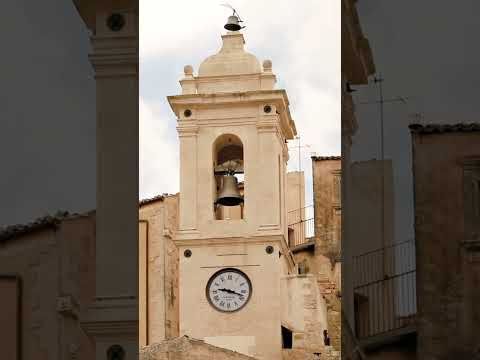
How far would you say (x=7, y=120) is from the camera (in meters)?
9.02

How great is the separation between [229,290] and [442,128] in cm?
118

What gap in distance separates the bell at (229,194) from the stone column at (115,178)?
1499mm

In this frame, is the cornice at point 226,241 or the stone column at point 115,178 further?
the cornice at point 226,241

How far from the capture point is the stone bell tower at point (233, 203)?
9445 millimetres

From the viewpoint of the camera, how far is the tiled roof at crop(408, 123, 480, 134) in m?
8.69

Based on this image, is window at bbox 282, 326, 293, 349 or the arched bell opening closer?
window at bbox 282, 326, 293, 349

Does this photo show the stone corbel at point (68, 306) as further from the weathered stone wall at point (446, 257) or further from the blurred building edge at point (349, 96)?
the weathered stone wall at point (446, 257)

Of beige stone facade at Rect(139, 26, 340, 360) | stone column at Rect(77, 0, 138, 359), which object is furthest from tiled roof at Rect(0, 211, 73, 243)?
beige stone facade at Rect(139, 26, 340, 360)

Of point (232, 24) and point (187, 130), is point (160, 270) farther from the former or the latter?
point (232, 24)

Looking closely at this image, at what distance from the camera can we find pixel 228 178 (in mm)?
10703

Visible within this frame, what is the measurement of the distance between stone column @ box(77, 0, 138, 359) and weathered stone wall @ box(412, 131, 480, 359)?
0.96 m

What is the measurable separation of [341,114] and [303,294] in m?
0.90

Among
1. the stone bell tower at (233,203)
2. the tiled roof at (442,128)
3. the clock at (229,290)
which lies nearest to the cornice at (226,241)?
the stone bell tower at (233,203)

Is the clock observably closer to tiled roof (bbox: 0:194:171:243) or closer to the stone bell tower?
the stone bell tower
